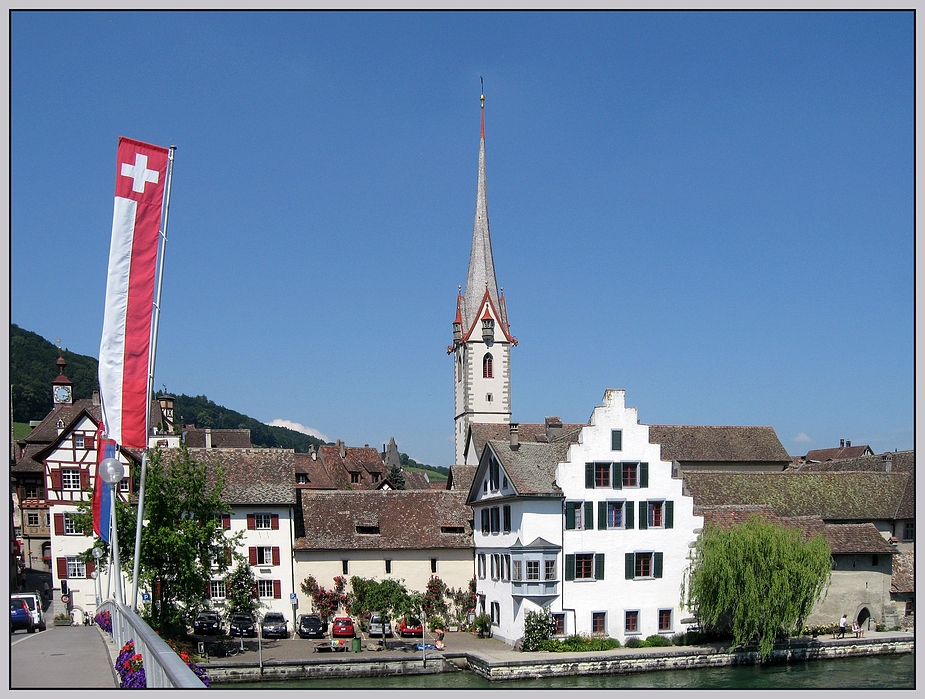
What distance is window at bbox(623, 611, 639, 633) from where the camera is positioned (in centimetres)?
4587

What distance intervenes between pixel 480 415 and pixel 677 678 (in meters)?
57.8

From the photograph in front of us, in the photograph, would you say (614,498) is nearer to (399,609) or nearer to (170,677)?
(399,609)

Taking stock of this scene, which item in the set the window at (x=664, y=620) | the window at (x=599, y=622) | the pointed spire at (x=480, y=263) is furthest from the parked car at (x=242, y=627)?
the pointed spire at (x=480, y=263)


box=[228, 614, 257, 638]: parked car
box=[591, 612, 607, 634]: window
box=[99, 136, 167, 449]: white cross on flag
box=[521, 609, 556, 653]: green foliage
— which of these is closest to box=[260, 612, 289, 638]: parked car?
box=[228, 614, 257, 638]: parked car

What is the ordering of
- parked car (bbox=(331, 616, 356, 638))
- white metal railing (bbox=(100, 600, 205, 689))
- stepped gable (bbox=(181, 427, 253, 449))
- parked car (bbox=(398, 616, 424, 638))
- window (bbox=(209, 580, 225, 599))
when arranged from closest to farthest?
white metal railing (bbox=(100, 600, 205, 689))
parked car (bbox=(331, 616, 356, 638))
parked car (bbox=(398, 616, 424, 638))
window (bbox=(209, 580, 225, 599))
stepped gable (bbox=(181, 427, 253, 449))

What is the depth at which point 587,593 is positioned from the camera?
45.7 m

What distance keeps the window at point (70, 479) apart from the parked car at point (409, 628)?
1887cm

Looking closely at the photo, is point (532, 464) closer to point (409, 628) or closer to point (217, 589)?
point (409, 628)

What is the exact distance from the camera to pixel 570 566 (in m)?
45.8

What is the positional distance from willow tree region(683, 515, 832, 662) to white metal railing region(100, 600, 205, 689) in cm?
2971

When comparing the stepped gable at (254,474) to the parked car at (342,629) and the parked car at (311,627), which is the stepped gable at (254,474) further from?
the parked car at (342,629)

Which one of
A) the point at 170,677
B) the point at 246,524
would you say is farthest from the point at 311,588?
the point at 170,677

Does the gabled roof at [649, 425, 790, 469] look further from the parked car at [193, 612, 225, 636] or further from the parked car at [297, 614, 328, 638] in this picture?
the parked car at [193, 612, 225, 636]

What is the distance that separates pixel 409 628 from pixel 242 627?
7619mm
